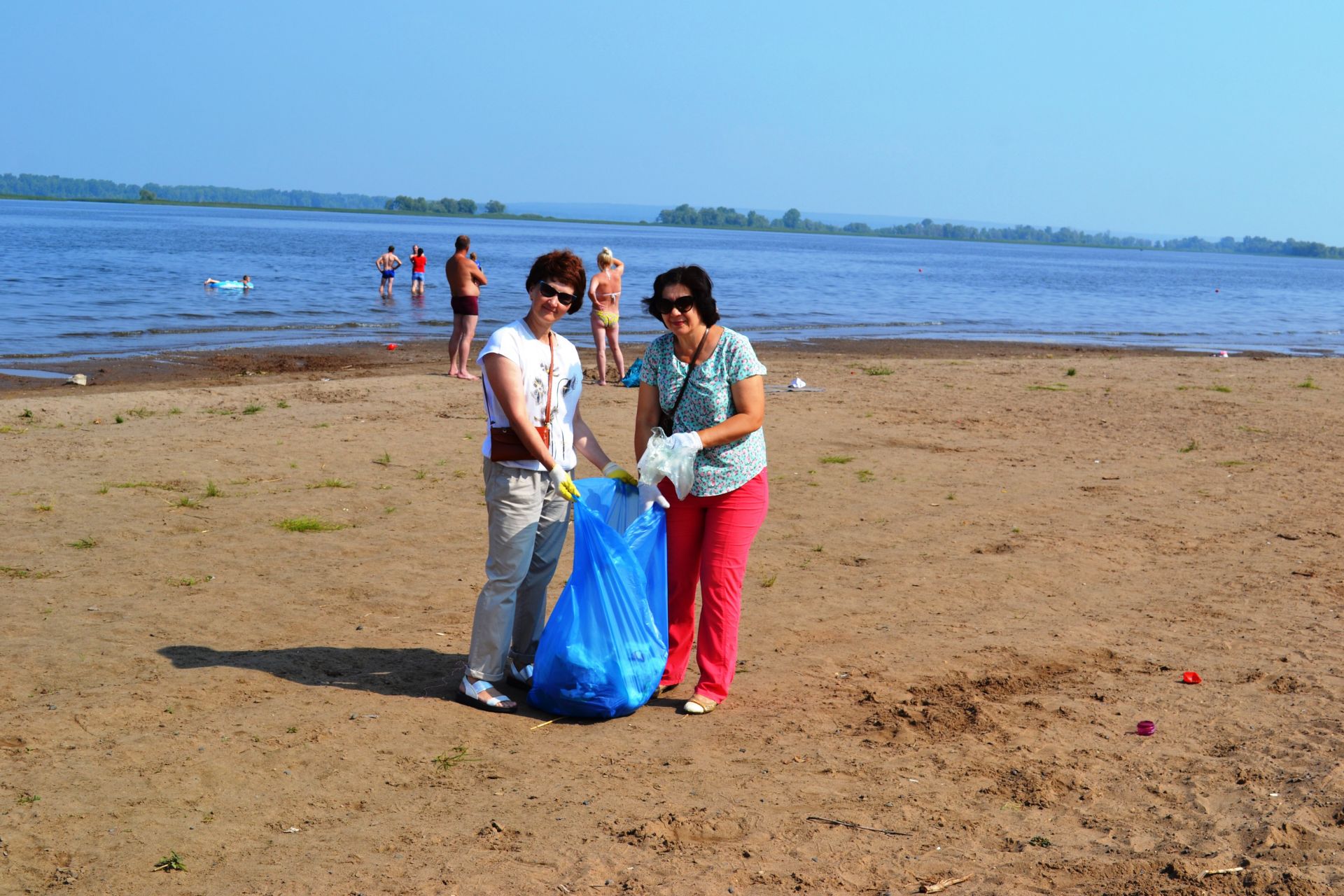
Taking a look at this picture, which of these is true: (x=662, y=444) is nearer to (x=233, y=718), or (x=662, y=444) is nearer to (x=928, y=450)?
(x=233, y=718)

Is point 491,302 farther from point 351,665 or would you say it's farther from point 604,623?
point 604,623

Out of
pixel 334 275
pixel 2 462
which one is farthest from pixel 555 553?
pixel 334 275

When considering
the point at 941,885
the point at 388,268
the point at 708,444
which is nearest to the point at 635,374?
the point at 708,444

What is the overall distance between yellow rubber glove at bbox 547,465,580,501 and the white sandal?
89 centimetres

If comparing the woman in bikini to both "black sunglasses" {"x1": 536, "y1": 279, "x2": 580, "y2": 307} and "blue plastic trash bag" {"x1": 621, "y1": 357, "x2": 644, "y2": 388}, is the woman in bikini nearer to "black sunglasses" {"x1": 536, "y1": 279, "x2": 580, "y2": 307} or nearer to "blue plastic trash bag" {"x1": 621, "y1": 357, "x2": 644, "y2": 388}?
"blue plastic trash bag" {"x1": 621, "y1": 357, "x2": 644, "y2": 388}

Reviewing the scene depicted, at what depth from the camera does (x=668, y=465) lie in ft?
14.7

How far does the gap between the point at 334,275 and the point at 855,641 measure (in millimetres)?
34810

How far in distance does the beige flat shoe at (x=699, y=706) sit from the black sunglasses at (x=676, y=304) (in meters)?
1.58

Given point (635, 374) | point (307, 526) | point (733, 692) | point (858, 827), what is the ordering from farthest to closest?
point (307, 526), point (733, 692), point (635, 374), point (858, 827)

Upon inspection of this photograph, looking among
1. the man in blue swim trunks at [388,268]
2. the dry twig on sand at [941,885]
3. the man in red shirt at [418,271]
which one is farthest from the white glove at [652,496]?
the man in blue swim trunks at [388,268]

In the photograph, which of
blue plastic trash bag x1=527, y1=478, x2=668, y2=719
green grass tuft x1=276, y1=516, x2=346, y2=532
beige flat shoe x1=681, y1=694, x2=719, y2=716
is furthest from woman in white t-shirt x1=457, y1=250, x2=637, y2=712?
green grass tuft x1=276, y1=516, x2=346, y2=532

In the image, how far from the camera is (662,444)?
447 centimetres

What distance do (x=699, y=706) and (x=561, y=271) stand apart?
5.94 feet

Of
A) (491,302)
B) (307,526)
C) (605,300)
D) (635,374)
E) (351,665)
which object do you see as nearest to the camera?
(635,374)
